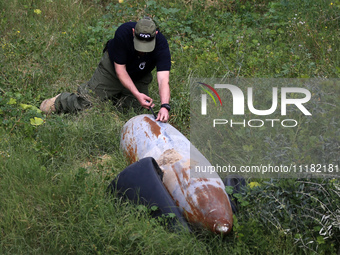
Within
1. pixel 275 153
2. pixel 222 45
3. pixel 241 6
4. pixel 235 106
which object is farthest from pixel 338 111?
pixel 241 6

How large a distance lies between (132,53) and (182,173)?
71.5 inches

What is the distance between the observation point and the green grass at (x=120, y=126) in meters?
3.48

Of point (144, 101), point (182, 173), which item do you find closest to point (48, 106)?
point (144, 101)

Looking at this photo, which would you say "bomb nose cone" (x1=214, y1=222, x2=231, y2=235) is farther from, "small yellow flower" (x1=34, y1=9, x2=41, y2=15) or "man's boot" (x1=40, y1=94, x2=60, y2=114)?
"small yellow flower" (x1=34, y1=9, x2=41, y2=15)

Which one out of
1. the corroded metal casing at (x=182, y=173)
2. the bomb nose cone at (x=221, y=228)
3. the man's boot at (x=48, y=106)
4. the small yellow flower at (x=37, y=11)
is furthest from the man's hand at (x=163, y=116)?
the small yellow flower at (x=37, y=11)

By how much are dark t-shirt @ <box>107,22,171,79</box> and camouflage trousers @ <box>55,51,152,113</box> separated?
0.30 m

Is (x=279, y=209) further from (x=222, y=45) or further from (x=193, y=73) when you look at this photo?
(x=222, y=45)

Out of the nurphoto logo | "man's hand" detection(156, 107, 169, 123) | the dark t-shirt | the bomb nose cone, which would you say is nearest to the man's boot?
the dark t-shirt

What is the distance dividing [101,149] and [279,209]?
2.20 m

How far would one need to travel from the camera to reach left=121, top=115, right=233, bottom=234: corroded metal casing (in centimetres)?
354

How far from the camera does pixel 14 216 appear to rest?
3650 millimetres

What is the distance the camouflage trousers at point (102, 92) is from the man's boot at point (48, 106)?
57 millimetres

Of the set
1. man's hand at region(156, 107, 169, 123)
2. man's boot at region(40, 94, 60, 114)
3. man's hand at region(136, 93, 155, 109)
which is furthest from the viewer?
man's boot at region(40, 94, 60, 114)

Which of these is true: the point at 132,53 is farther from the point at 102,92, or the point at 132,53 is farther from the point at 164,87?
the point at 102,92
